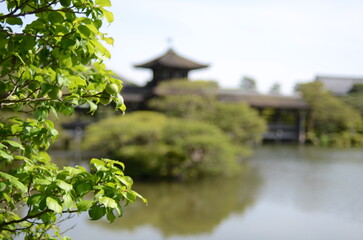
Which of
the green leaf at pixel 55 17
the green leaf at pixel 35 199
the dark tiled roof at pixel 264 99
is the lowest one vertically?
the dark tiled roof at pixel 264 99

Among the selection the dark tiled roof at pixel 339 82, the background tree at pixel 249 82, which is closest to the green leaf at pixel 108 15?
the dark tiled roof at pixel 339 82

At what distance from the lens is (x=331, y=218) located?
738cm

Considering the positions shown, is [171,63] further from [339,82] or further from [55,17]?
[55,17]

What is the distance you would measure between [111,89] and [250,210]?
6969mm

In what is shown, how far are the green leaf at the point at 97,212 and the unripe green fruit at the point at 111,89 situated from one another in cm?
39

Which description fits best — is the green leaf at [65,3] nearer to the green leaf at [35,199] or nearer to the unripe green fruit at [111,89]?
the unripe green fruit at [111,89]

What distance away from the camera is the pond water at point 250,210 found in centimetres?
661

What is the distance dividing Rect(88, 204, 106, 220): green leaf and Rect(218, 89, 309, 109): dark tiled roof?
67.6ft

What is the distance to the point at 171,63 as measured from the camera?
21781mm

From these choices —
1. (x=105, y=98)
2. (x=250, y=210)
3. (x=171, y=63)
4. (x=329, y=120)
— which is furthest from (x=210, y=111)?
(x=105, y=98)

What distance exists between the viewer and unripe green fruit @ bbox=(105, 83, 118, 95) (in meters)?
1.45

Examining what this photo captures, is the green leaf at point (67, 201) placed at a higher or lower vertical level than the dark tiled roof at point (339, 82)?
higher

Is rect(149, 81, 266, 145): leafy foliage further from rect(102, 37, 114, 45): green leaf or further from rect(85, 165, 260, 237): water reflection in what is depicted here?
rect(102, 37, 114, 45): green leaf

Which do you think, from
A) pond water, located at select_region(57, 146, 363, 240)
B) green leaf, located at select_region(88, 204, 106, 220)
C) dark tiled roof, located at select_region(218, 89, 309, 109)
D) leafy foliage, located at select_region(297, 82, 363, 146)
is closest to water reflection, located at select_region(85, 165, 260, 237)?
pond water, located at select_region(57, 146, 363, 240)
